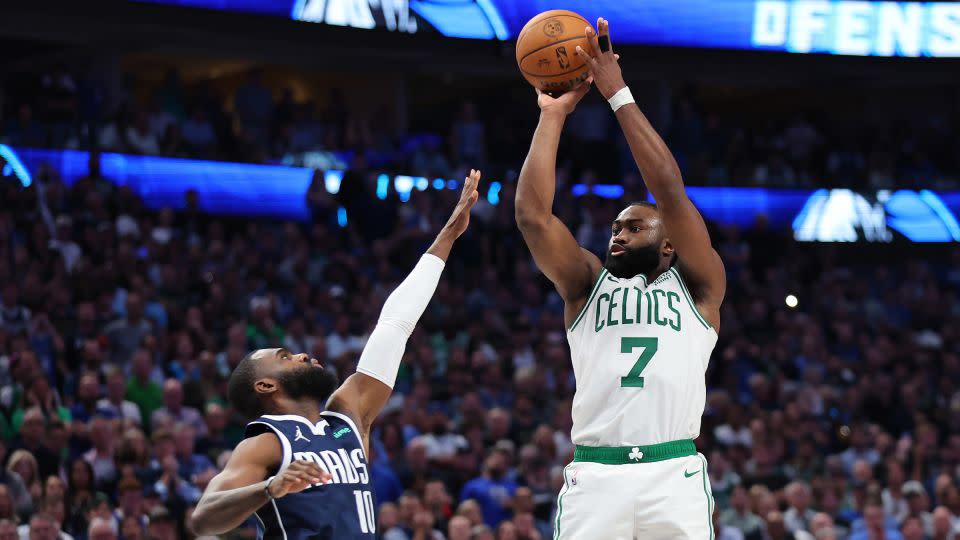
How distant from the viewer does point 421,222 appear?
16.4 m

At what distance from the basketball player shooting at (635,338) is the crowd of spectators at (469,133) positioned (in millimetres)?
11045

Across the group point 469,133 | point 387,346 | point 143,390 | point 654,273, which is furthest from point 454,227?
point 469,133

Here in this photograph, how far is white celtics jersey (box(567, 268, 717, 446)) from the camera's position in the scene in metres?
5.12

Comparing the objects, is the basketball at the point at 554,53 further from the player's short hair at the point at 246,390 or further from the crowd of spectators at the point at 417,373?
the crowd of spectators at the point at 417,373

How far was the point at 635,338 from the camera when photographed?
204 inches

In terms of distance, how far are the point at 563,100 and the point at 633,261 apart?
76 centimetres

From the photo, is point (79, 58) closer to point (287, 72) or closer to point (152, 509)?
point (287, 72)

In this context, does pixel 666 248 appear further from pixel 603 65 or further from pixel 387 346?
pixel 387 346

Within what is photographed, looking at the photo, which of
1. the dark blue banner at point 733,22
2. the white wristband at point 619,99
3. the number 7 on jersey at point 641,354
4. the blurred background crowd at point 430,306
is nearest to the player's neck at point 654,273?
the number 7 on jersey at point 641,354

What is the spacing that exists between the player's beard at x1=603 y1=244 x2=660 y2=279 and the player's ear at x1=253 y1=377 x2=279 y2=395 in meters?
1.48

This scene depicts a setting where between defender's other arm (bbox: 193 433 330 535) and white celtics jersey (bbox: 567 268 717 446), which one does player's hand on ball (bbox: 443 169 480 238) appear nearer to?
white celtics jersey (bbox: 567 268 717 446)

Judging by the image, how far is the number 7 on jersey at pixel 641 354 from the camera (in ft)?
16.8

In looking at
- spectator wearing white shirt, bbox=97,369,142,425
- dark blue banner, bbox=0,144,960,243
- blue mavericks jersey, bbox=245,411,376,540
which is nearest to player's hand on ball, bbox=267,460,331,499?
blue mavericks jersey, bbox=245,411,376,540

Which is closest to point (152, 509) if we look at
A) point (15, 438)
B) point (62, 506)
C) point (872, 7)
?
point (62, 506)
